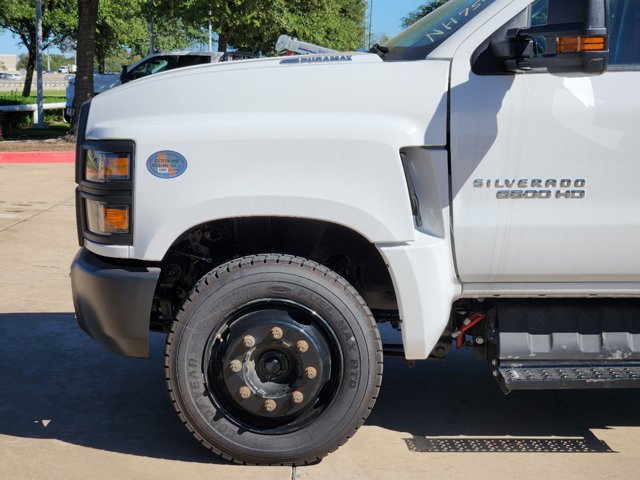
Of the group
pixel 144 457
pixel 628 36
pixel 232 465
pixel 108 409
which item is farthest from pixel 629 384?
pixel 108 409

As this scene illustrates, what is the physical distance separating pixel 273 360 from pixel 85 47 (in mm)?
18114

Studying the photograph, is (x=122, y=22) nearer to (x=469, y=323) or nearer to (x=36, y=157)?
(x=36, y=157)

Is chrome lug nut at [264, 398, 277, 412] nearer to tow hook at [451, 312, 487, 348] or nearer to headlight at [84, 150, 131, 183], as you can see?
tow hook at [451, 312, 487, 348]

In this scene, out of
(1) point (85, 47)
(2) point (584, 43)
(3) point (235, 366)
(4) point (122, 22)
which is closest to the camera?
(2) point (584, 43)

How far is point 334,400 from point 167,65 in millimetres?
23970

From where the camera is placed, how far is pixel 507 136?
12.3 feet

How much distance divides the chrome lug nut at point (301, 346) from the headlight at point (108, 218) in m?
0.84

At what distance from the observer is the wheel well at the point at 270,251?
414 centimetres

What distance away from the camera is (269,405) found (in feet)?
12.6

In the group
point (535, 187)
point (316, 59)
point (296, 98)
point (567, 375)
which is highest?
point (316, 59)

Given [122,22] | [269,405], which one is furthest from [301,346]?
[122,22]

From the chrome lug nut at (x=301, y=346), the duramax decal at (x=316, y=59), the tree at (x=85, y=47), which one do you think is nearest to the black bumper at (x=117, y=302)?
the chrome lug nut at (x=301, y=346)

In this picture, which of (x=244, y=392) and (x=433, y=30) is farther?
(x=433, y=30)

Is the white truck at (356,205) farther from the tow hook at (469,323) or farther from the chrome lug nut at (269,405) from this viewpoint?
the tow hook at (469,323)
